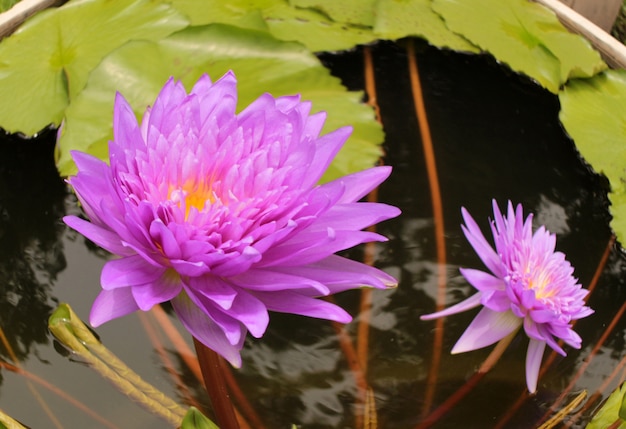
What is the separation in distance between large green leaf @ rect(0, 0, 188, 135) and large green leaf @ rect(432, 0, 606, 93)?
16.5 inches

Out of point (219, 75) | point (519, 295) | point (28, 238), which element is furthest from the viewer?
point (219, 75)

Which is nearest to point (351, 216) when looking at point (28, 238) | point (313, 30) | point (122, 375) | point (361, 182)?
point (361, 182)

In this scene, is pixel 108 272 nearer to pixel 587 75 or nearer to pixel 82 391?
pixel 82 391

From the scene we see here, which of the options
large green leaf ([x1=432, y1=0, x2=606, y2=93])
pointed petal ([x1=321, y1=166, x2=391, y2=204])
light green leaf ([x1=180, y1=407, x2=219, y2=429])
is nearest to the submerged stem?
light green leaf ([x1=180, y1=407, x2=219, y2=429])

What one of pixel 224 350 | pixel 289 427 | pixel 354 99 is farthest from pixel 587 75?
pixel 224 350

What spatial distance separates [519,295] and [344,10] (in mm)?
639

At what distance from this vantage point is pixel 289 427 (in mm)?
619

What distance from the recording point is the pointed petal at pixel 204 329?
38cm

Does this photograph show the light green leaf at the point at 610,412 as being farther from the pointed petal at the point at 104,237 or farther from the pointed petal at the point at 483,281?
the pointed petal at the point at 104,237

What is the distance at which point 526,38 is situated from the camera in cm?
99

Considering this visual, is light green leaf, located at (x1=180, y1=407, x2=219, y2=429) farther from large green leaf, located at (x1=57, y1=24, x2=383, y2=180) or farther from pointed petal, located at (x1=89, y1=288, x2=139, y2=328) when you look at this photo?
large green leaf, located at (x1=57, y1=24, x2=383, y2=180)

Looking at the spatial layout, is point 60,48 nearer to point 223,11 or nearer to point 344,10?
point 223,11

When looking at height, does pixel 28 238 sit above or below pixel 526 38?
below

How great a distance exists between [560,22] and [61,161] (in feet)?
2.53
